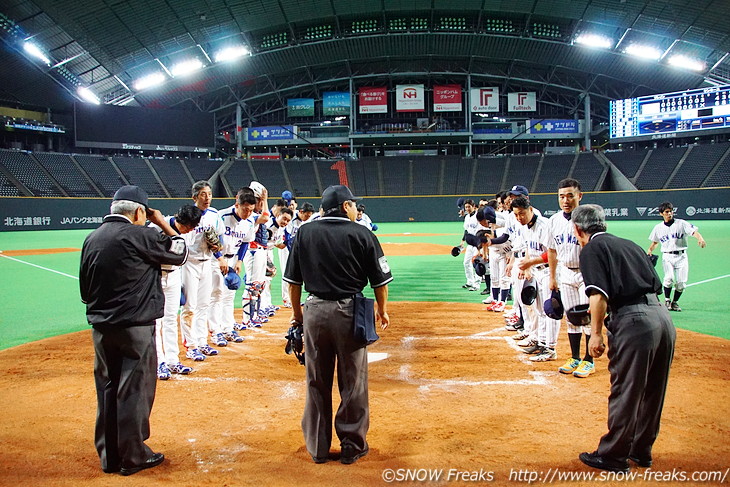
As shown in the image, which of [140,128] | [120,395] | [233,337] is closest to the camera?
[120,395]

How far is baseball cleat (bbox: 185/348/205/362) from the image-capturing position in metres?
6.56

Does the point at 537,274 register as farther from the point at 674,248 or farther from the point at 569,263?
the point at 674,248

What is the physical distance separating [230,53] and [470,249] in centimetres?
3695

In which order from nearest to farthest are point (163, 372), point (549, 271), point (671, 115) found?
point (163, 372), point (549, 271), point (671, 115)

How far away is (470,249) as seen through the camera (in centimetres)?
1306

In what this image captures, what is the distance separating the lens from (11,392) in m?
5.37

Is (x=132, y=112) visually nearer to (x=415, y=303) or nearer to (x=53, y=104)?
(x=53, y=104)

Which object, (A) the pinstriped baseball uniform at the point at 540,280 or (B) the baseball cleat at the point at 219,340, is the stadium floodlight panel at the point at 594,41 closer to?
(A) the pinstriped baseball uniform at the point at 540,280

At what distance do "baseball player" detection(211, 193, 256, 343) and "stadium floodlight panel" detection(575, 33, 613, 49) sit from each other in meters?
42.6

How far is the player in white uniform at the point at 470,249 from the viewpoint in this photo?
11.8 metres

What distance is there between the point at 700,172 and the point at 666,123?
5.48 meters

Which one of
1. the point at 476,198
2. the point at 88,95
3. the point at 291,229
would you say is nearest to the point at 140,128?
the point at 88,95

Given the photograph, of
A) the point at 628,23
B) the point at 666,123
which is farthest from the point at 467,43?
the point at 666,123

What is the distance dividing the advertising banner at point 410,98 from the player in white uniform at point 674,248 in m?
42.2
